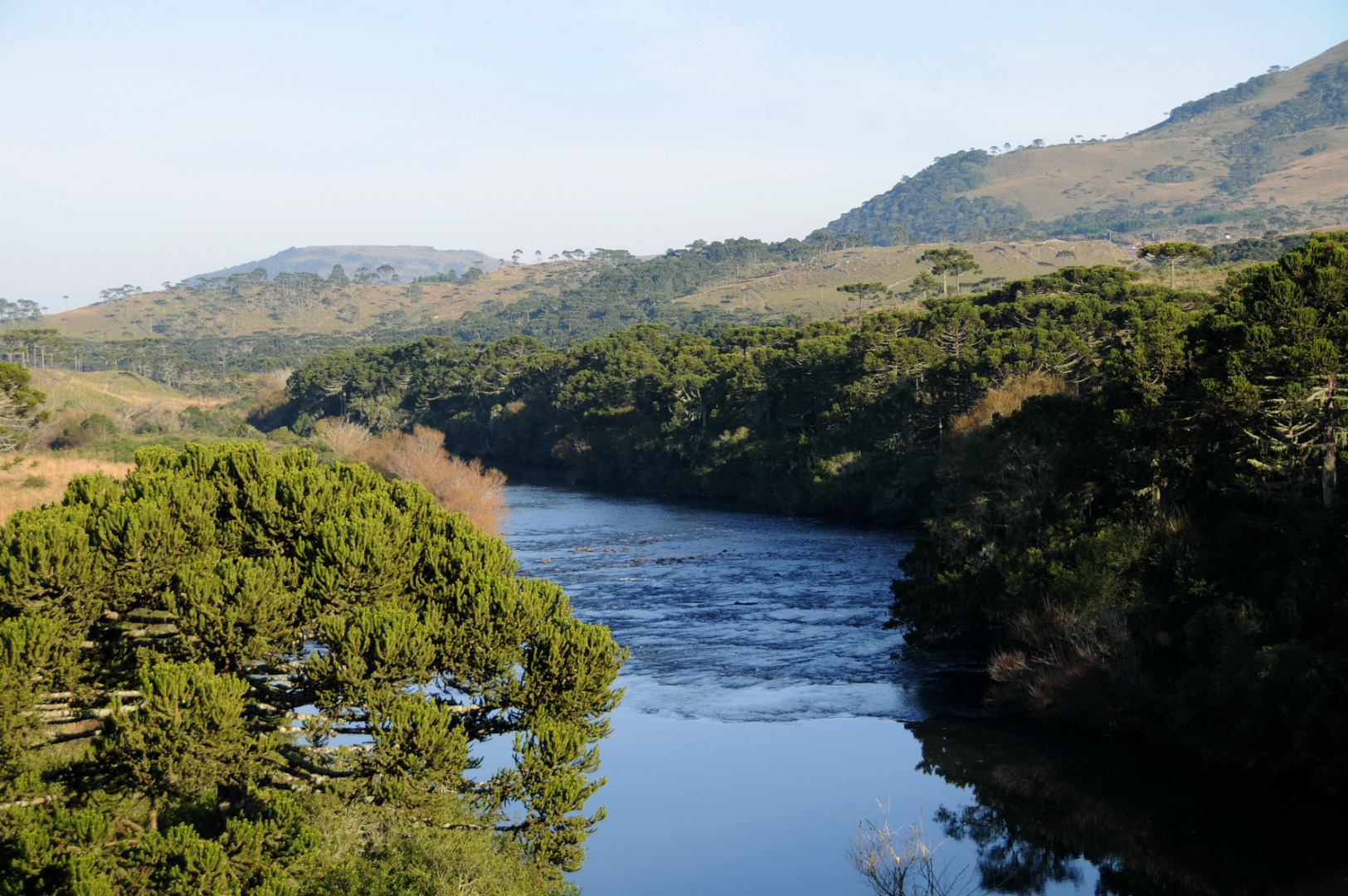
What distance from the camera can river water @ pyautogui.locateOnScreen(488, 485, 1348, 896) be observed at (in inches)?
897

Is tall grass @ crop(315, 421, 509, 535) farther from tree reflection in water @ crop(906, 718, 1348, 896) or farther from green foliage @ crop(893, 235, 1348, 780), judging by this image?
tree reflection in water @ crop(906, 718, 1348, 896)

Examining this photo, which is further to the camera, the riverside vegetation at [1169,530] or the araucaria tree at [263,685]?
the riverside vegetation at [1169,530]

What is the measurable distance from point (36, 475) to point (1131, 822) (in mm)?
50707

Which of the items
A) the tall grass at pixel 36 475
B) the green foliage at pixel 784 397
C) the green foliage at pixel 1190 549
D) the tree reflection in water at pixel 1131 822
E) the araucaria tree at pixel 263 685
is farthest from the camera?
the green foliage at pixel 784 397

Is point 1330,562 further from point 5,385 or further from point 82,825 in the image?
point 5,385

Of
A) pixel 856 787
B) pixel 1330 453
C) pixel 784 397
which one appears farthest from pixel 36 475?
pixel 1330 453

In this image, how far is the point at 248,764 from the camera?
16.9 meters

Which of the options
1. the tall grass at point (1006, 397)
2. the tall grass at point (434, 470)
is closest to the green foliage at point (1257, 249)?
the tall grass at point (1006, 397)

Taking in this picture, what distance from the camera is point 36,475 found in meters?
52.7

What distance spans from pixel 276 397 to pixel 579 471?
58849 mm

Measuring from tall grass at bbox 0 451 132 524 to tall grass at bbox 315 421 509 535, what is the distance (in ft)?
51.2

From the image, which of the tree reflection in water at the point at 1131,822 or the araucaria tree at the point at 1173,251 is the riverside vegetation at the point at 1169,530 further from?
the araucaria tree at the point at 1173,251

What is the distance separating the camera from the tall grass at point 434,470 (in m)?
63.9

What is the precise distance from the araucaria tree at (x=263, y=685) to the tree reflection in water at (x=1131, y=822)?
10830 millimetres
